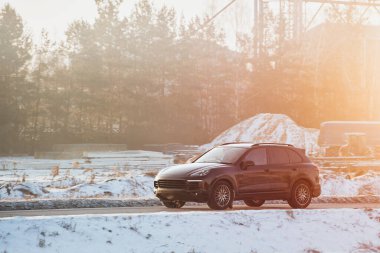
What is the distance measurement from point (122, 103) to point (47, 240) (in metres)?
49.4

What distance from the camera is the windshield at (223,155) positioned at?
55.3ft

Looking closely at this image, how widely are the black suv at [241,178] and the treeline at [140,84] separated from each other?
4131 cm

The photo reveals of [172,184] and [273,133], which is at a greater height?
[273,133]

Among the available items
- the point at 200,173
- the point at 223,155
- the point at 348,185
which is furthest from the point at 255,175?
the point at 348,185

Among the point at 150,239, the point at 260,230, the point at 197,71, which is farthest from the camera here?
the point at 197,71

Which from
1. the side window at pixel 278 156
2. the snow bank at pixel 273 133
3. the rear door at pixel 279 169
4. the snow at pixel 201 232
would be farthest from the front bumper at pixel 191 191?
the snow bank at pixel 273 133

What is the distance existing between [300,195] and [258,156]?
5.74 feet

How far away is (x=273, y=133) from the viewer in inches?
2137

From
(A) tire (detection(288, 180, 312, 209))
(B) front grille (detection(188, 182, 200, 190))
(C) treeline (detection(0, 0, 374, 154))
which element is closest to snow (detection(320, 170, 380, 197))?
(A) tire (detection(288, 180, 312, 209))

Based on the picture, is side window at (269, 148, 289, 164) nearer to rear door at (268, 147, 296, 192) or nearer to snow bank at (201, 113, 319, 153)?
rear door at (268, 147, 296, 192)

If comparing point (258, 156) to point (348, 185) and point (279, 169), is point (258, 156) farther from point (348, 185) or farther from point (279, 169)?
point (348, 185)

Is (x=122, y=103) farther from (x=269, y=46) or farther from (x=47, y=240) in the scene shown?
(x=47, y=240)

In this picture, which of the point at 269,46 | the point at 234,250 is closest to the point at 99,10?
the point at 269,46

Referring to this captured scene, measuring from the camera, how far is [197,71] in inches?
2618
